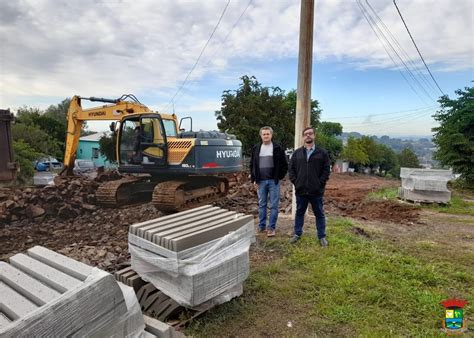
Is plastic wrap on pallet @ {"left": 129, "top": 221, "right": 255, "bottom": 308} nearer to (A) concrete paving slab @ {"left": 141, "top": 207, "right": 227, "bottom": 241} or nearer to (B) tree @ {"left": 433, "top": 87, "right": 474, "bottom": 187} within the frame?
(A) concrete paving slab @ {"left": 141, "top": 207, "right": 227, "bottom": 241}

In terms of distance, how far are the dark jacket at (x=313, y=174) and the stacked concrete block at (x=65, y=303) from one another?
3368 millimetres

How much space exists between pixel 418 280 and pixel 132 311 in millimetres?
3409

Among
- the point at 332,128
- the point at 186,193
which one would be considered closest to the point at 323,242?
the point at 186,193

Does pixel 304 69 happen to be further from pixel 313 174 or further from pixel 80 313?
pixel 80 313

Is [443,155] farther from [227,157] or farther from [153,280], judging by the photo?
[153,280]

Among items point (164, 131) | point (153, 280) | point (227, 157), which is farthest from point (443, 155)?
point (153, 280)

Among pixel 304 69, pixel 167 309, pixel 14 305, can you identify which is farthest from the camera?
pixel 304 69

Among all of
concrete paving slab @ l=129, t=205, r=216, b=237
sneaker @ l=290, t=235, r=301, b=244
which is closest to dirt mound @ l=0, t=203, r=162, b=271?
concrete paving slab @ l=129, t=205, r=216, b=237

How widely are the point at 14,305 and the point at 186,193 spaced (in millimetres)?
7039

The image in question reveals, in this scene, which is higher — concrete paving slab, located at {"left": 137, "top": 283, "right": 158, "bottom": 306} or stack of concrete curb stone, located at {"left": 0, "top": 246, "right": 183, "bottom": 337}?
stack of concrete curb stone, located at {"left": 0, "top": 246, "right": 183, "bottom": 337}

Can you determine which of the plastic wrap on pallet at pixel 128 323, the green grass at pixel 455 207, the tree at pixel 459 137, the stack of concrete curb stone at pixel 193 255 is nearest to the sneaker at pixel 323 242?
the stack of concrete curb stone at pixel 193 255

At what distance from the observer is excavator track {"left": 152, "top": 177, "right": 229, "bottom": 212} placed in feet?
27.6

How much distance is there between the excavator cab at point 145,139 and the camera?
906 cm

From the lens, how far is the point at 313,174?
5246 mm
